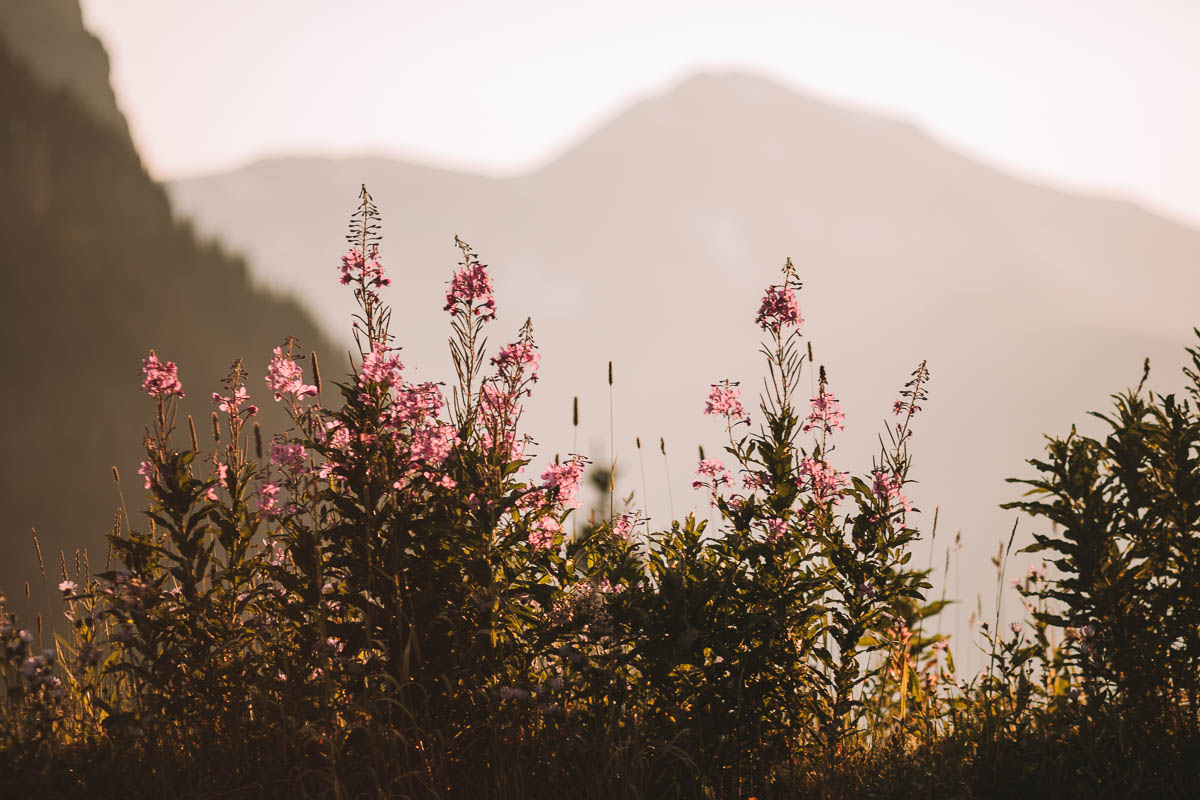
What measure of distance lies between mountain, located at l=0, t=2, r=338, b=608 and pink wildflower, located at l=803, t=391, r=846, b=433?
59.3 feet

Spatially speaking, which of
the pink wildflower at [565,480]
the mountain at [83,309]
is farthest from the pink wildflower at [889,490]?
the mountain at [83,309]

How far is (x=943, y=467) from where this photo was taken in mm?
150875

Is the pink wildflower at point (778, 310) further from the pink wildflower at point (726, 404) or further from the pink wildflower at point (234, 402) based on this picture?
the pink wildflower at point (234, 402)

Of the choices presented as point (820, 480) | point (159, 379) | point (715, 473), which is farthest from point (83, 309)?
point (820, 480)

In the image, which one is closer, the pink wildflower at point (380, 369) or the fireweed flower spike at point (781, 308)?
the pink wildflower at point (380, 369)

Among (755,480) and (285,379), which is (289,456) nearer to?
(285,379)

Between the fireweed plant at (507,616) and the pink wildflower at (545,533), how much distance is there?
2 cm

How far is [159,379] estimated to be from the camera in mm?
3939

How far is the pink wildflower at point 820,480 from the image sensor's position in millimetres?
3979

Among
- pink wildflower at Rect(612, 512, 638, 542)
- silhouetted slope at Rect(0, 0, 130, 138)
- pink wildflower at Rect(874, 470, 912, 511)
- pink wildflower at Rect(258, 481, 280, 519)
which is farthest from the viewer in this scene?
silhouetted slope at Rect(0, 0, 130, 138)

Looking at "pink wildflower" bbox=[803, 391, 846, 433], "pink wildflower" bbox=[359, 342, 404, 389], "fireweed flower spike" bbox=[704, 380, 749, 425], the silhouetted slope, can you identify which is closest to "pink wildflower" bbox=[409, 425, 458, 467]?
"pink wildflower" bbox=[359, 342, 404, 389]

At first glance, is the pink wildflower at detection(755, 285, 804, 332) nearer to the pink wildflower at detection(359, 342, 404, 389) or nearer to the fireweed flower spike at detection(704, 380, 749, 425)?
the fireweed flower spike at detection(704, 380, 749, 425)

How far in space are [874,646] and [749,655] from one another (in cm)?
65

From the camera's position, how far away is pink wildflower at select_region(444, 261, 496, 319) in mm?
3836
